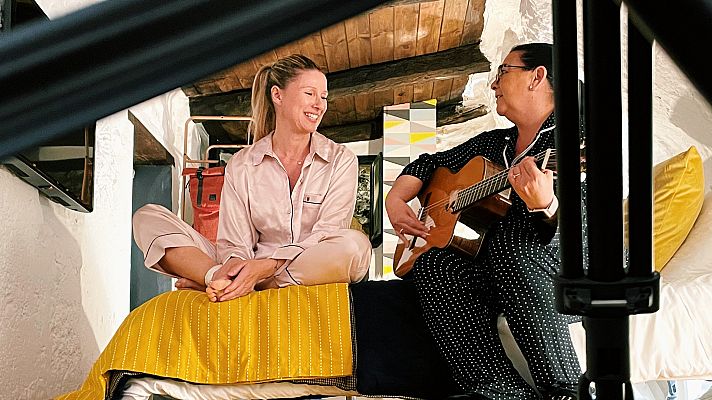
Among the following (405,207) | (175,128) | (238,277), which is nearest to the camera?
(238,277)

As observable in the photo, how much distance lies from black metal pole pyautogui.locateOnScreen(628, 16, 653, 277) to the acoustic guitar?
173 centimetres

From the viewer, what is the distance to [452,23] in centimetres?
462

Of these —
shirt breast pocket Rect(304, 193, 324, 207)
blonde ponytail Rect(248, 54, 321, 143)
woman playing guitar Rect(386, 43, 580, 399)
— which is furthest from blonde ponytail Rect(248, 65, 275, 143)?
woman playing guitar Rect(386, 43, 580, 399)

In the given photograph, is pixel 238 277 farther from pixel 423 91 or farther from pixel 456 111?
pixel 456 111

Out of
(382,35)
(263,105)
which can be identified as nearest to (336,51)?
(382,35)

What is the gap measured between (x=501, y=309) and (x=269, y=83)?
3.32 feet

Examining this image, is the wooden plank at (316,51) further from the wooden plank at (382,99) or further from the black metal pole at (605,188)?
the black metal pole at (605,188)

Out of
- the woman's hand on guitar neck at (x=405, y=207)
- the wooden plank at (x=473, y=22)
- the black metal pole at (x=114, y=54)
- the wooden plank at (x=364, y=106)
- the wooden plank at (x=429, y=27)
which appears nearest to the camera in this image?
the black metal pole at (x=114, y=54)

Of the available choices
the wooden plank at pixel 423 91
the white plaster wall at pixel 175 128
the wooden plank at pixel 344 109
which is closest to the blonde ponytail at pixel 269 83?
the white plaster wall at pixel 175 128

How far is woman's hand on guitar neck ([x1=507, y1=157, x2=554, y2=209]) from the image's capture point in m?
1.77

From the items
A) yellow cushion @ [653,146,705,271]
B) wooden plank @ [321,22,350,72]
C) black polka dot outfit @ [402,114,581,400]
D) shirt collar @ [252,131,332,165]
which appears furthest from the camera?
wooden plank @ [321,22,350,72]

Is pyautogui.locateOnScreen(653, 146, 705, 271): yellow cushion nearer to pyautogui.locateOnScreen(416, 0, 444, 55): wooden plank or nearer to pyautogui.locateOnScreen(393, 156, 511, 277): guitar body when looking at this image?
pyautogui.locateOnScreen(393, 156, 511, 277): guitar body

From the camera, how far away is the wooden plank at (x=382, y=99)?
4.93 meters

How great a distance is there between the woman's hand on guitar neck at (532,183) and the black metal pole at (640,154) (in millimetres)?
1596
